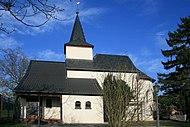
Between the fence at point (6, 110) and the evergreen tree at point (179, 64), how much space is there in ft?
69.3

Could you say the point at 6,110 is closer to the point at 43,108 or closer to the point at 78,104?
the point at 43,108

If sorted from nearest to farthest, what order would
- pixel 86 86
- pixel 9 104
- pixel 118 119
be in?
pixel 118 119, pixel 9 104, pixel 86 86

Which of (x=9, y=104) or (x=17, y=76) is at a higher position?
(x=17, y=76)

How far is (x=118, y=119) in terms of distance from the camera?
928 cm

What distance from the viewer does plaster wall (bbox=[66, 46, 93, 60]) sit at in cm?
3058

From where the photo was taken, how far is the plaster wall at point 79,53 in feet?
100

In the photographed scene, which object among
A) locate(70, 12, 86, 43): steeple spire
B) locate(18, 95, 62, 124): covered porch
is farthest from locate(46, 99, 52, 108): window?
locate(70, 12, 86, 43): steeple spire

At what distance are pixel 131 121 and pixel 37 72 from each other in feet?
67.0

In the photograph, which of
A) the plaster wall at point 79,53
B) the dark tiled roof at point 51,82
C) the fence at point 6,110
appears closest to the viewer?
the fence at point 6,110

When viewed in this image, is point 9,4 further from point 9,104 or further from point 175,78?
point 175,78

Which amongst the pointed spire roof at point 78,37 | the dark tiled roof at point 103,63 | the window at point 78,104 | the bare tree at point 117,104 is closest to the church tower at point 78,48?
the pointed spire roof at point 78,37

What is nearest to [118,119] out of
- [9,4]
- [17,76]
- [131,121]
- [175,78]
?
[131,121]

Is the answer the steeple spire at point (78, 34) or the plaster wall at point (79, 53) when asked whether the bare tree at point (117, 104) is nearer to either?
the plaster wall at point (79, 53)

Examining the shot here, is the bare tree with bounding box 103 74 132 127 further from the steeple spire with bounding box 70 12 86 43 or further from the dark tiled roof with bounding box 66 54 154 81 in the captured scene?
the steeple spire with bounding box 70 12 86 43
